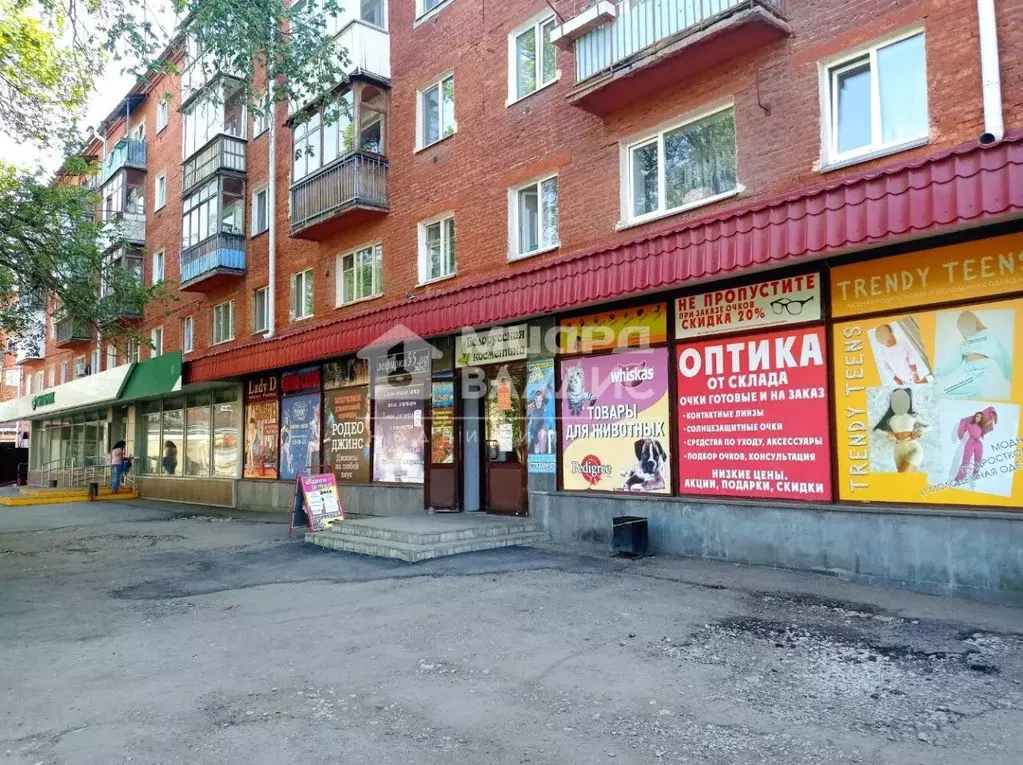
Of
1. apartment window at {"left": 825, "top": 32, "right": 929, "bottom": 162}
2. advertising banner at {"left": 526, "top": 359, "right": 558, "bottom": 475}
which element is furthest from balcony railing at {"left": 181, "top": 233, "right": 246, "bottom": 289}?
apartment window at {"left": 825, "top": 32, "right": 929, "bottom": 162}

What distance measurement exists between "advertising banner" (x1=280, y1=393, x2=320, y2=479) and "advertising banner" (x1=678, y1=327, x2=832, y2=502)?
9.72 m

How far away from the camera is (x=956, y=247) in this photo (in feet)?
23.1

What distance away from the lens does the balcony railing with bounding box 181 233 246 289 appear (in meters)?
18.8

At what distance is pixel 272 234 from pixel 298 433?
16.7 ft

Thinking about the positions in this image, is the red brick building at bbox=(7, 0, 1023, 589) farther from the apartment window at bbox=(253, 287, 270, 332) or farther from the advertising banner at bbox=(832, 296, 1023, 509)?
the apartment window at bbox=(253, 287, 270, 332)

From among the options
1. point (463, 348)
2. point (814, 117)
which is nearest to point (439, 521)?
point (463, 348)

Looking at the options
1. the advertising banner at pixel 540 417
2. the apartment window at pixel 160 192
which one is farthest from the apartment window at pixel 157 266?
the advertising banner at pixel 540 417

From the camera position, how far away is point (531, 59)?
12.2 meters

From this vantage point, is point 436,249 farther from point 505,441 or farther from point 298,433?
point 298,433

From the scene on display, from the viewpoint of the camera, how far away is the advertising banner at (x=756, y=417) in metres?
8.03

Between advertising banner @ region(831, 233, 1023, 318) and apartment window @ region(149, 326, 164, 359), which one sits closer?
advertising banner @ region(831, 233, 1023, 318)

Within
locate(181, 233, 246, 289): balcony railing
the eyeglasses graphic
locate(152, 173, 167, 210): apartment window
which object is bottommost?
the eyeglasses graphic

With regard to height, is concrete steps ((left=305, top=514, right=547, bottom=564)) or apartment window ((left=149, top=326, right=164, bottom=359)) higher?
apartment window ((left=149, top=326, right=164, bottom=359))

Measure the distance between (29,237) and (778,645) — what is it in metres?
13.1
